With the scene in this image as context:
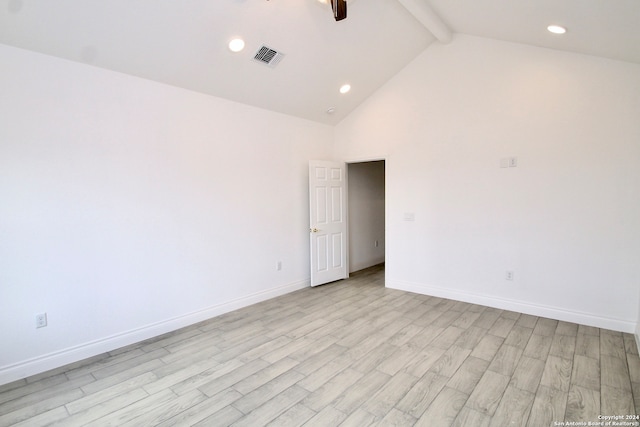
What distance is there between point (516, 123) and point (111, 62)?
437 centimetres

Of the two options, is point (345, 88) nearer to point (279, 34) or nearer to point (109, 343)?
point (279, 34)

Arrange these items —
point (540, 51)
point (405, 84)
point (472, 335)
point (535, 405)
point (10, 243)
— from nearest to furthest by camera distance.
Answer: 1. point (535, 405)
2. point (10, 243)
3. point (472, 335)
4. point (540, 51)
5. point (405, 84)

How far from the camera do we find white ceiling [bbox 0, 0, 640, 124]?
98.0 inches

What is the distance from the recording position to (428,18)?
3.51 metres

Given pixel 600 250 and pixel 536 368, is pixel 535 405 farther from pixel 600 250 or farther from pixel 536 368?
pixel 600 250

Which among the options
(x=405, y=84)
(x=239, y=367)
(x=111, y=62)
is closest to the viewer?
(x=239, y=367)

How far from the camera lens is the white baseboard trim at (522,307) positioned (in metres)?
3.34

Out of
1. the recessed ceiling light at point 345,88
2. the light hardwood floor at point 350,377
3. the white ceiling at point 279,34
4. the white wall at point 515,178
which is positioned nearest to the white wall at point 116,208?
the white ceiling at point 279,34

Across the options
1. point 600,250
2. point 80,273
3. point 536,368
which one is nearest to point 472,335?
point 536,368

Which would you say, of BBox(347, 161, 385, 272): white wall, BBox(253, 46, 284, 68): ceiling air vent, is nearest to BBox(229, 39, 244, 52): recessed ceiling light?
BBox(253, 46, 284, 68): ceiling air vent

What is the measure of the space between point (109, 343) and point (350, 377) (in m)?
2.33

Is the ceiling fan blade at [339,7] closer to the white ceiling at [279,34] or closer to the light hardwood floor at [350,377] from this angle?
the white ceiling at [279,34]

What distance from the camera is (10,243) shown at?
2557mm

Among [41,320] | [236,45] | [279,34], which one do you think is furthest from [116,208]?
[279,34]
